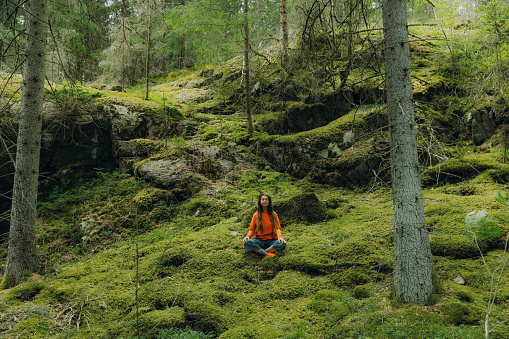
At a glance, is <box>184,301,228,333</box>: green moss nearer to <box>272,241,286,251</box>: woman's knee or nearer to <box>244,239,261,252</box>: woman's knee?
<box>244,239,261,252</box>: woman's knee

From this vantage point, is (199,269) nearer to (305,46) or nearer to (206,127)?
(305,46)

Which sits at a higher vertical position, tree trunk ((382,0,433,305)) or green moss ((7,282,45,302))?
Result: tree trunk ((382,0,433,305))

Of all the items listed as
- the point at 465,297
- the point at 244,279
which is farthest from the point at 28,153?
the point at 465,297

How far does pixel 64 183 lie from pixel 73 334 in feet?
20.5

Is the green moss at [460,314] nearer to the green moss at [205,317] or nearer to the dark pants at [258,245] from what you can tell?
the green moss at [205,317]

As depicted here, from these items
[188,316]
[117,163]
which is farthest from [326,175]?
[117,163]

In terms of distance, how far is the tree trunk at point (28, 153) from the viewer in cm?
534

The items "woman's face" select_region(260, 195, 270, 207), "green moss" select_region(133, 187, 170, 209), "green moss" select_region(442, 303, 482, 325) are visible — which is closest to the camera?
"green moss" select_region(442, 303, 482, 325)

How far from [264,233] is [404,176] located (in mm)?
3101

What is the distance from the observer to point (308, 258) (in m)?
4.97

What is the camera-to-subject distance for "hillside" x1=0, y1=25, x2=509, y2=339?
359cm

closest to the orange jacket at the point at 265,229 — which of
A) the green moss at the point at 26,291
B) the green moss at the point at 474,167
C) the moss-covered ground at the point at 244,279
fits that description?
the moss-covered ground at the point at 244,279

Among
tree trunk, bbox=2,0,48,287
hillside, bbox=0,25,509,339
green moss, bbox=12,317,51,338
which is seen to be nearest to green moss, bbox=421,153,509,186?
hillside, bbox=0,25,509,339

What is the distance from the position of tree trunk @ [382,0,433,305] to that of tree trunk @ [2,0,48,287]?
602 centimetres
